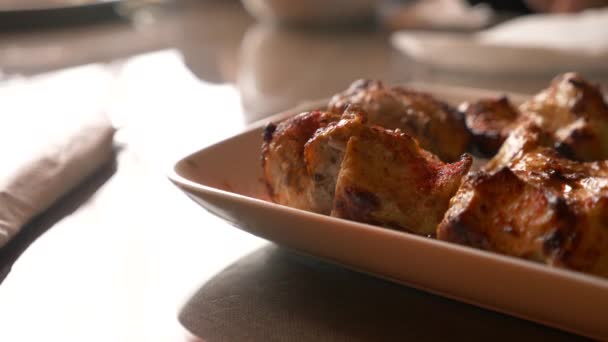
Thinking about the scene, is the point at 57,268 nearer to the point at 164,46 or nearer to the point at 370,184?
the point at 370,184

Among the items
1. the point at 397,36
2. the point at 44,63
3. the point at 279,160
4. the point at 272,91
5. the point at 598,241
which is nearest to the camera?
the point at 598,241

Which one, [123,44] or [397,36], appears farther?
[123,44]

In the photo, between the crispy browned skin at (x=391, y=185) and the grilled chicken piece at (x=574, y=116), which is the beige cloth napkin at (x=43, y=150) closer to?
the crispy browned skin at (x=391, y=185)

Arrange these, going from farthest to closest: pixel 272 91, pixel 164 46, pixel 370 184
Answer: pixel 164 46 < pixel 272 91 < pixel 370 184

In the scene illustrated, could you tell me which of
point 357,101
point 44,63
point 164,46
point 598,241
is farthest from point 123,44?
point 598,241

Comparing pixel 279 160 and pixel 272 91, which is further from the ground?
pixel 279 160

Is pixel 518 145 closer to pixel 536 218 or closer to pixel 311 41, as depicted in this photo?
pixel 536 218

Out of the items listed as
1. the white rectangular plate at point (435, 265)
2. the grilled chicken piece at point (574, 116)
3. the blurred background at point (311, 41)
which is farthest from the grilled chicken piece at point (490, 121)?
the blurred background at point (311, 41)
